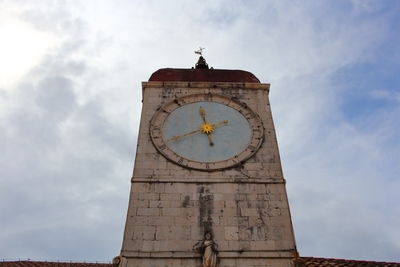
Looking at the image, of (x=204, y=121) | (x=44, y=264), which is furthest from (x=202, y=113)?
(x=44, y=264)

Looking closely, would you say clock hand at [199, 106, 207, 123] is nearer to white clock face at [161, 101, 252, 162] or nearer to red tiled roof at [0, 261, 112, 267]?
white clock face at [161, 101, 252, 162]

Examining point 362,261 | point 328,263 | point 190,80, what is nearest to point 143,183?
point 190,80

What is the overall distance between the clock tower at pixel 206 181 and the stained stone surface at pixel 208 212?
0.08 ft

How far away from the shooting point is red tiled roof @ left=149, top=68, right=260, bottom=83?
46.2 ft

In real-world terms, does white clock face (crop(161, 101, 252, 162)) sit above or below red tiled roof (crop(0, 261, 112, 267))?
above

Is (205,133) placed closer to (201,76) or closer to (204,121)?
(204,121)

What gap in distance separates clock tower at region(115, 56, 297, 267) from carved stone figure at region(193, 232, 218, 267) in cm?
2

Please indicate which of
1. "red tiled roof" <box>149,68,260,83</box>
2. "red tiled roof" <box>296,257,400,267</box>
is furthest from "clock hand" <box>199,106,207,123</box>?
"red tiled roof" <box>296,257,400,267</box>

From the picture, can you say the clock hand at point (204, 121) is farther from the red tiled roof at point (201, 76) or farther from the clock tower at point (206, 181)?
the red tiled roof at point (201, 76)

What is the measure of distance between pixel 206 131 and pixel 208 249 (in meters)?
3.98

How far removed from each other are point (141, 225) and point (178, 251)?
115 centimetres

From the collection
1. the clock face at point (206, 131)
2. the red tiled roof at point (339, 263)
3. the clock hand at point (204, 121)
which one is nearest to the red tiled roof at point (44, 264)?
the clock face at point (206, 131)

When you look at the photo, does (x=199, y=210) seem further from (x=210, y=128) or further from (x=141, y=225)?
(x=210, y=128)

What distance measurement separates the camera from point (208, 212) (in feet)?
33.6
